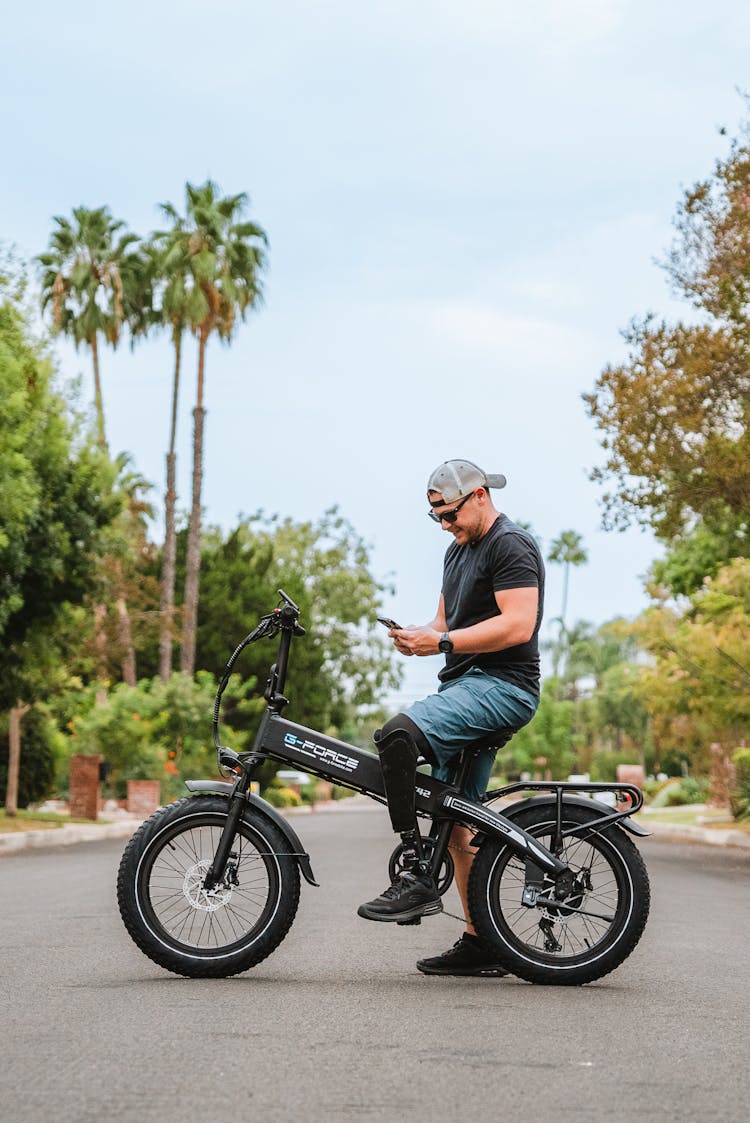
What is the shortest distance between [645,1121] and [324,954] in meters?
3.71

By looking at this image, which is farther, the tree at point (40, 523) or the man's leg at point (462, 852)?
the tree at point (40, 523)

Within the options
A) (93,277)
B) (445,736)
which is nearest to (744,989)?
(445,736)

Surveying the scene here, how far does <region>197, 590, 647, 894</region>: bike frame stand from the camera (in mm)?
6477

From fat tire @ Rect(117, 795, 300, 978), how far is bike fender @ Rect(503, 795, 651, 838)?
37.9 inches

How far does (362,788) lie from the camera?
21.6 ft

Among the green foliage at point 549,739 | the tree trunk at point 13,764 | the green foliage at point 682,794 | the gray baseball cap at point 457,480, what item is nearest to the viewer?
the gray baseball cap at point 457,480

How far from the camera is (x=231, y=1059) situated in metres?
4.70

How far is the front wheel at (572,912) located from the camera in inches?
255

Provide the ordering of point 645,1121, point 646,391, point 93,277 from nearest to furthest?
point 645,1121 < point 646,391 < point 93,277

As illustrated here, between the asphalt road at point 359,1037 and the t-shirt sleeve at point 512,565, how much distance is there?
1695 mm

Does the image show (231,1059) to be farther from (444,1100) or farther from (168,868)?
(168,868)

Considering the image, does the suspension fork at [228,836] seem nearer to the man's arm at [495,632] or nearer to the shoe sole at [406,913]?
the shoe sole at [406,913]

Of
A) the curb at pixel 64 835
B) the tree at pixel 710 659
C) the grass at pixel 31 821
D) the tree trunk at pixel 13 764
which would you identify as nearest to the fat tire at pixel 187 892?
the curb at pixel 64 835

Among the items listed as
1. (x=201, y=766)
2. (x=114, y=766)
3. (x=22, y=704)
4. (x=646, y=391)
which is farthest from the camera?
(x=201, y=766)
